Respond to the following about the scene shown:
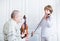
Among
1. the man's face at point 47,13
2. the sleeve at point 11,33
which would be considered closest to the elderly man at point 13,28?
the sleeve at point 11,33

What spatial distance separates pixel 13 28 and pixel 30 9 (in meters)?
0.30

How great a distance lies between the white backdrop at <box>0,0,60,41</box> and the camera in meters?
1.32

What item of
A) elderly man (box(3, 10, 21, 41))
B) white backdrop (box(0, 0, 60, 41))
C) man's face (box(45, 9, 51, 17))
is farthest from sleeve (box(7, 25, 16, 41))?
man's face (box(45, 9, 51, 17))

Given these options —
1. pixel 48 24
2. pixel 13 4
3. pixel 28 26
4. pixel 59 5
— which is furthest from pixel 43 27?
pixel 13 4

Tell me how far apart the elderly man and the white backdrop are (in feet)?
0.16

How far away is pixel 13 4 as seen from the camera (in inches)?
53.3

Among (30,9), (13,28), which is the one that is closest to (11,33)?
(13,28)

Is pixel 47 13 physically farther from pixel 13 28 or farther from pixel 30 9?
pixel 13 28

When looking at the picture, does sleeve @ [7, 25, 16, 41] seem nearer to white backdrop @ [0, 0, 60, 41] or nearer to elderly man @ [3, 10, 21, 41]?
elderly man @ [3, 10, 21, 41]

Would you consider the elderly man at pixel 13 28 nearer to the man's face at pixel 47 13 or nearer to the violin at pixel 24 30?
the violin at pixel 24 30

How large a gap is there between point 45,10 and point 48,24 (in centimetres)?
17

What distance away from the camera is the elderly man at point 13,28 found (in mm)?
1303

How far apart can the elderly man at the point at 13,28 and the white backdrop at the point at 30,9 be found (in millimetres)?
47

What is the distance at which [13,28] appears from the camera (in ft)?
4.32
